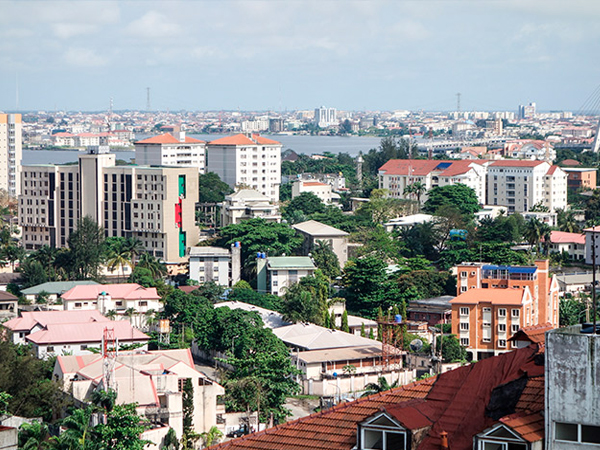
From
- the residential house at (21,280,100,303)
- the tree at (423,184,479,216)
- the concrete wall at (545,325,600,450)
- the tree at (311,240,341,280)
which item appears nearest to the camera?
the concrete wall at (545,325,600,450)

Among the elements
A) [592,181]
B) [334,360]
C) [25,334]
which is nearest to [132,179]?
[25,334]

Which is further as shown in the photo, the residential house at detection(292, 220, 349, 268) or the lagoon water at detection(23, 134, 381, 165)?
the lagoon water at detection(23, 134, 381, 165)

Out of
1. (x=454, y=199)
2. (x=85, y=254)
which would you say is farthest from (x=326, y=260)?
(x=454, y=199)

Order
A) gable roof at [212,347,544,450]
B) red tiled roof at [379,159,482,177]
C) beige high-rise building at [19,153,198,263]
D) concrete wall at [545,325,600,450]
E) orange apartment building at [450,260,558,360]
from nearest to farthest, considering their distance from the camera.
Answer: concrete wall at [545,325,600,450]
gable roof at [212,347,544,450]
orange apartment building at [450,260,558,360]
beige high-rise building at [19,153,198,263]
red tiled roof at [379,159,482,177]

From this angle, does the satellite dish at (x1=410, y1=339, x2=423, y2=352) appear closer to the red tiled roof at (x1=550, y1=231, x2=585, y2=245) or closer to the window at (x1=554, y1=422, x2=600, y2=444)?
the red tiled roof at (x1=550, y1=231, x2=585, y2=245)

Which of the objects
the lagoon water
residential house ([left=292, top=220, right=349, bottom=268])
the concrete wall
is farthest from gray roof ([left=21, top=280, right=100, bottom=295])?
the lagoon water
